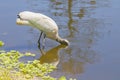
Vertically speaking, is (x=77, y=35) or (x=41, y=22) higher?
(x=41, y=22)

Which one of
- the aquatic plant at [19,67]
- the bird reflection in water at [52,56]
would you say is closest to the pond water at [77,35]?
the bird reflection in water at [52,56]

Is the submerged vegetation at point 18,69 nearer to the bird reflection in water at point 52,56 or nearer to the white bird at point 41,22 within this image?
the bird reflection in water at point 52,56

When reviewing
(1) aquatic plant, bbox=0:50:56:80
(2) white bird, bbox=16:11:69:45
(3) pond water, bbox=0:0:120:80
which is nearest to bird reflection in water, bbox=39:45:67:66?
(3) pond water, bbox=0:0:120:80

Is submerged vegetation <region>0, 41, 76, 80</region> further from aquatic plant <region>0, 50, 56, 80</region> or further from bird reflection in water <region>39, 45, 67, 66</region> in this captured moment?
bird reflection in water <region>39, 45, 67, 66</region>

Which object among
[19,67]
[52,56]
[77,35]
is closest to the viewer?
[19,67]

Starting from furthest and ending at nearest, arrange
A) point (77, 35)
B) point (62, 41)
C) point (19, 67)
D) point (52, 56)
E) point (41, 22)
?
point (77, 35) → point (62, 41) → point (41, 22) → point (52, 56) → point (19, 67)

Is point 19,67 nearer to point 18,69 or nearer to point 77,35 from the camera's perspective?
point 18,69

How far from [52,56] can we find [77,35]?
1.33 m

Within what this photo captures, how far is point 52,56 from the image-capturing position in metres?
9.08

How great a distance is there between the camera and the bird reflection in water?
8727 millimetres

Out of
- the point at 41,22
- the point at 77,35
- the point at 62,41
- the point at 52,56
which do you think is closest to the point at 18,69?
the point at 52,56

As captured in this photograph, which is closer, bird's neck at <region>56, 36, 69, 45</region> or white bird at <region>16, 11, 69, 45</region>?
white bird at <region>16, 11, 69, 45</region>

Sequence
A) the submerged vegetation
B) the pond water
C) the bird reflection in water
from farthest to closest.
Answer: the bird reflection in water, the pond water, the submerged vegetation

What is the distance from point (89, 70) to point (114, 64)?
2.13 feet
